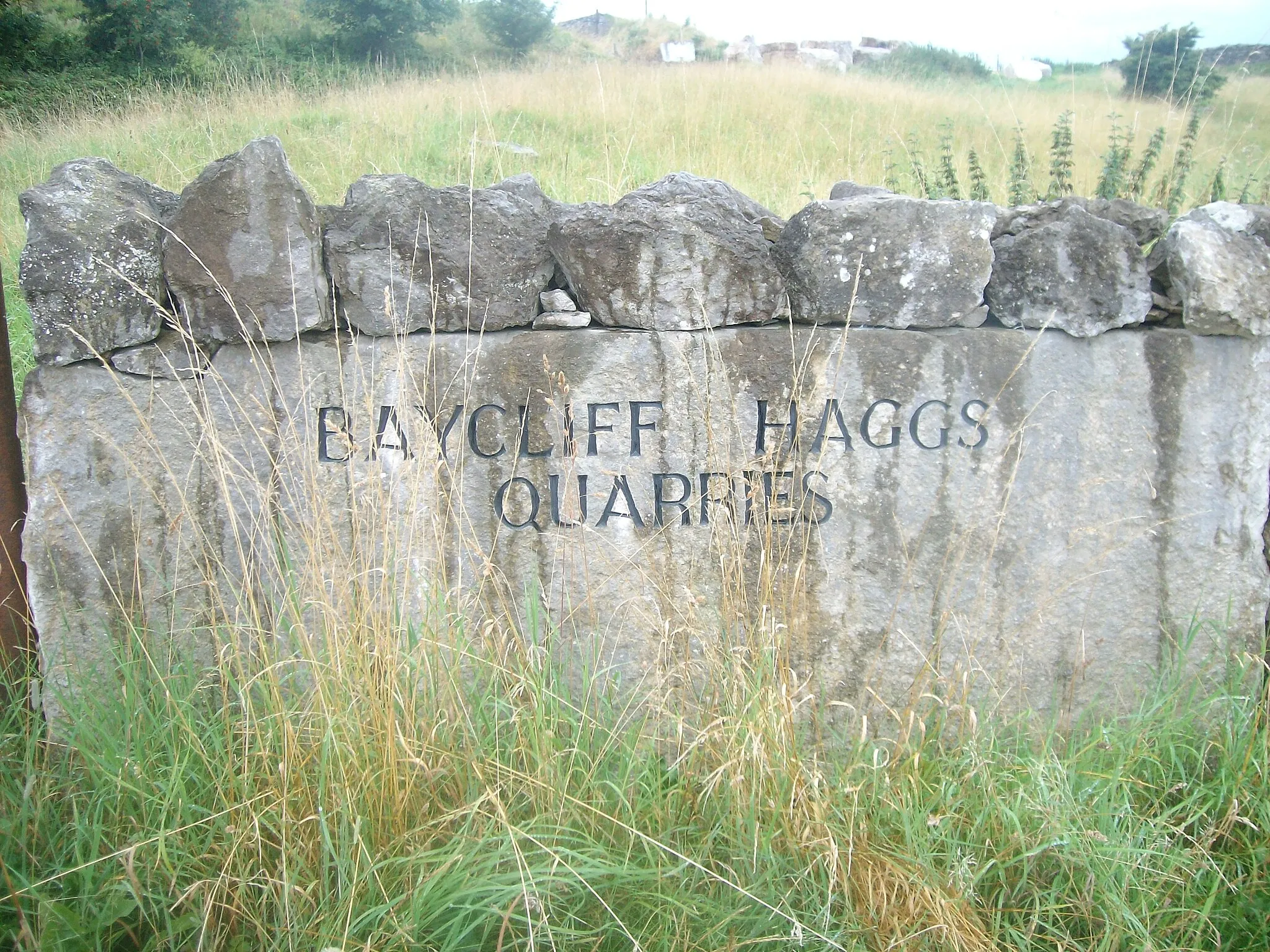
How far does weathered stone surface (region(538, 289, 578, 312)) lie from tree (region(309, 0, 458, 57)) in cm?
1401

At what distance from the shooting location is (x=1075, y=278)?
262 centimetres

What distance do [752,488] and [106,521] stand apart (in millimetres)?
1754

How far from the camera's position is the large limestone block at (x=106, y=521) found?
2.51m

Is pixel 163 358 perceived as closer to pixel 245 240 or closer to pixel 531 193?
pixel 245 240

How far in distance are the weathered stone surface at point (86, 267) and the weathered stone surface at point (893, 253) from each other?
5.67ft

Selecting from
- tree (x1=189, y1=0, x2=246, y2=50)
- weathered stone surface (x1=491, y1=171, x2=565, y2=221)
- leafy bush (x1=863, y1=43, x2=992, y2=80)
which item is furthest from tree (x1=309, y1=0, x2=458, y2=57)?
weathered stone surface (x1=491, y1=171, x2=565, y2=221)

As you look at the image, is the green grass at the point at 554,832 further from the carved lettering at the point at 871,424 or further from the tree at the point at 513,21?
the tree at the point at 513,21

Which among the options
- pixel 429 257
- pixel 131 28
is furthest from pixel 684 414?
pixel 131 28

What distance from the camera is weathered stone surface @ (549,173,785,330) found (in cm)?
256

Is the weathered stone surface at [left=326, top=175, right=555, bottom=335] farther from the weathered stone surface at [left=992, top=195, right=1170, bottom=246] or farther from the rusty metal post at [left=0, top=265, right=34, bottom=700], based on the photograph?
the weathered stone surface at [left=992, top=195, right=1170, bottom=246]

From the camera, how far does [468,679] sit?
2570mm

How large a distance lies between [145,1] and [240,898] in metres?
12.9

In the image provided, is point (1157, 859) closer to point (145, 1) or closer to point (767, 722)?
point (767, 722)

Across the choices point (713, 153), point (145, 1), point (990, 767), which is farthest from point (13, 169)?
point (990, 767)
